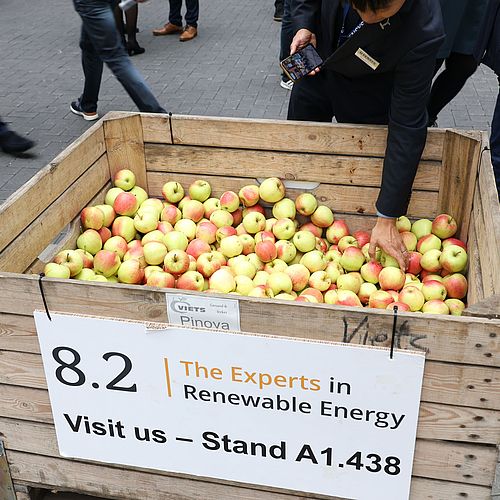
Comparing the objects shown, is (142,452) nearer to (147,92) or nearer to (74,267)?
(74,267)

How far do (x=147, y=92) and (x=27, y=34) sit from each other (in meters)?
5.10

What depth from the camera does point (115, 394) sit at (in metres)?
1.99

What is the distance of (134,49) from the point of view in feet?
25.9

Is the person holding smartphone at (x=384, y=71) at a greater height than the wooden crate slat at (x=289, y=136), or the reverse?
the person holding smartphone at (x=384, y=71)

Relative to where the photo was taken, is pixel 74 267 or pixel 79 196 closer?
pixel 74 267

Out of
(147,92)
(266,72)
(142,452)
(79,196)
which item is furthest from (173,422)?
(266,72)

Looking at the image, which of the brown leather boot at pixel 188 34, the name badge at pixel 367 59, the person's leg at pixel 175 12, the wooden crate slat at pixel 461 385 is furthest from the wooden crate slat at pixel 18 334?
the person's leg at pixel 175 12

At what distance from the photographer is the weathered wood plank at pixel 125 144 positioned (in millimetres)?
2990

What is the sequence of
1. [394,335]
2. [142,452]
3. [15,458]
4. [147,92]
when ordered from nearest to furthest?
[394,335]
[142,452]
[15,458]
[147,92]

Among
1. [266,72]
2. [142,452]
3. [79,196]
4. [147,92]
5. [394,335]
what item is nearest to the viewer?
[394,335]

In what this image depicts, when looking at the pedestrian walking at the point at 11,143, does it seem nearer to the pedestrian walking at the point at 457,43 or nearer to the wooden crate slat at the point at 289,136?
the wooden crate slat at the point at 289,136

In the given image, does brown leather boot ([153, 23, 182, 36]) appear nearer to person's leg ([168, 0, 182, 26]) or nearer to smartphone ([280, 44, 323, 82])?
person's leg ([168, 0, 182, 26])

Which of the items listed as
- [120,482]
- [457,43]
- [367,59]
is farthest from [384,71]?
[120,482]

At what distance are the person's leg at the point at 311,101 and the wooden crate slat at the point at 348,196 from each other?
0.40 meters
